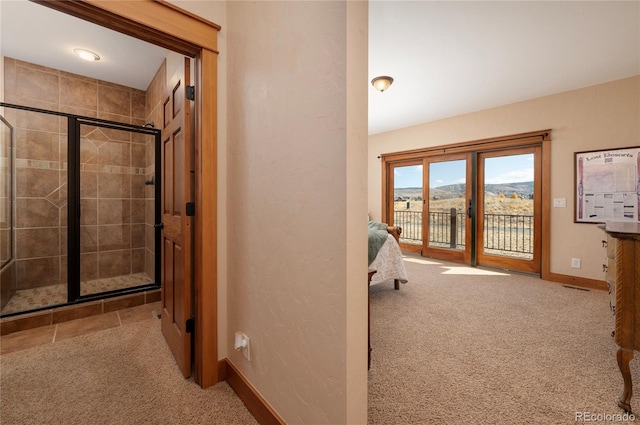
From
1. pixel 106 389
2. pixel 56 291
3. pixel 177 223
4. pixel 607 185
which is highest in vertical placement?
pixel 607 185

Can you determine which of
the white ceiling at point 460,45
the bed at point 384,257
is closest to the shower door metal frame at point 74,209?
the white ceiling at point 460,45

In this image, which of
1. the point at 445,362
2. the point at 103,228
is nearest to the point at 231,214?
the point at 445,362

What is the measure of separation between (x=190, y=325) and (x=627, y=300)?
2443 mm

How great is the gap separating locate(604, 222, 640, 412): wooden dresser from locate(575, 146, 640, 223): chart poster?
2817 mm

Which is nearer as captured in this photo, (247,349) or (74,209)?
(247,349)

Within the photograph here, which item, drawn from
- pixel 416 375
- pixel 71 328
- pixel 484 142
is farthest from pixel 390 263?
pixel 71 328

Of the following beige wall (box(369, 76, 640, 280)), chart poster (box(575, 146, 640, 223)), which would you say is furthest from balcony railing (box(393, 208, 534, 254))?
chart poster (box(575, 146, 640, 223))

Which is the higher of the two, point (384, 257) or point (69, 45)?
point (69, 45)

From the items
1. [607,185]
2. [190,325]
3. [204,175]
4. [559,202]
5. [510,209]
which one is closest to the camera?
[204,175]

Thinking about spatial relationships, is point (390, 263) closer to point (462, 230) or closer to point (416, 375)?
point (416, 375)

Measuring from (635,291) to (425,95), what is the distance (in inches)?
129

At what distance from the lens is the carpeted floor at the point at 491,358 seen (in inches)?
56.6

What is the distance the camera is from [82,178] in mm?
3223

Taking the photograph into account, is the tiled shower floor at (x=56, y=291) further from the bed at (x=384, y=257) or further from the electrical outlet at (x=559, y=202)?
the electrical outlet at (x=559, y=202)
